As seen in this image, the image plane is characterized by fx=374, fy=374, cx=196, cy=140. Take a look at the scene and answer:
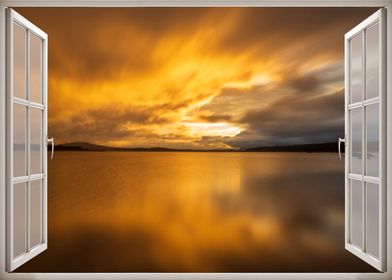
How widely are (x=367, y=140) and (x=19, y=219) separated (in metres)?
1.87

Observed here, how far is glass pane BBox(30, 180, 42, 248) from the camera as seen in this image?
2039 millimetres

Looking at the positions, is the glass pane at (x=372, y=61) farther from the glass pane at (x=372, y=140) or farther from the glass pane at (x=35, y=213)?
the glass pane at (x=35, y=213)

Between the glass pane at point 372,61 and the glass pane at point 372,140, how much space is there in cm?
9

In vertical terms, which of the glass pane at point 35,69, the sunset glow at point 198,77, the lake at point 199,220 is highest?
the sunset glow at point 198,77

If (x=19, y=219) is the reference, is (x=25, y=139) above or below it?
above

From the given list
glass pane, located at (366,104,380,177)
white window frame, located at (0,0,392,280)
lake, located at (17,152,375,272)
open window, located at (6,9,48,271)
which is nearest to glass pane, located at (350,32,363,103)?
glass pane, located at (366,104,380,177)

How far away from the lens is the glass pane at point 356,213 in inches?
80.6

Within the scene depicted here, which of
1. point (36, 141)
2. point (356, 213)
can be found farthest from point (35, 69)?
point (356, 213)

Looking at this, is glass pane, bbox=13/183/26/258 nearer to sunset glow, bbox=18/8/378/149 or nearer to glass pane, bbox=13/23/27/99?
glass pane, bbox=13/23/27/99

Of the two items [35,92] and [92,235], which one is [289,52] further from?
[35,92]

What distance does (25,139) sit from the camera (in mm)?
2012

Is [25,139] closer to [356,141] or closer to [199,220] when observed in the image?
[356,141]
